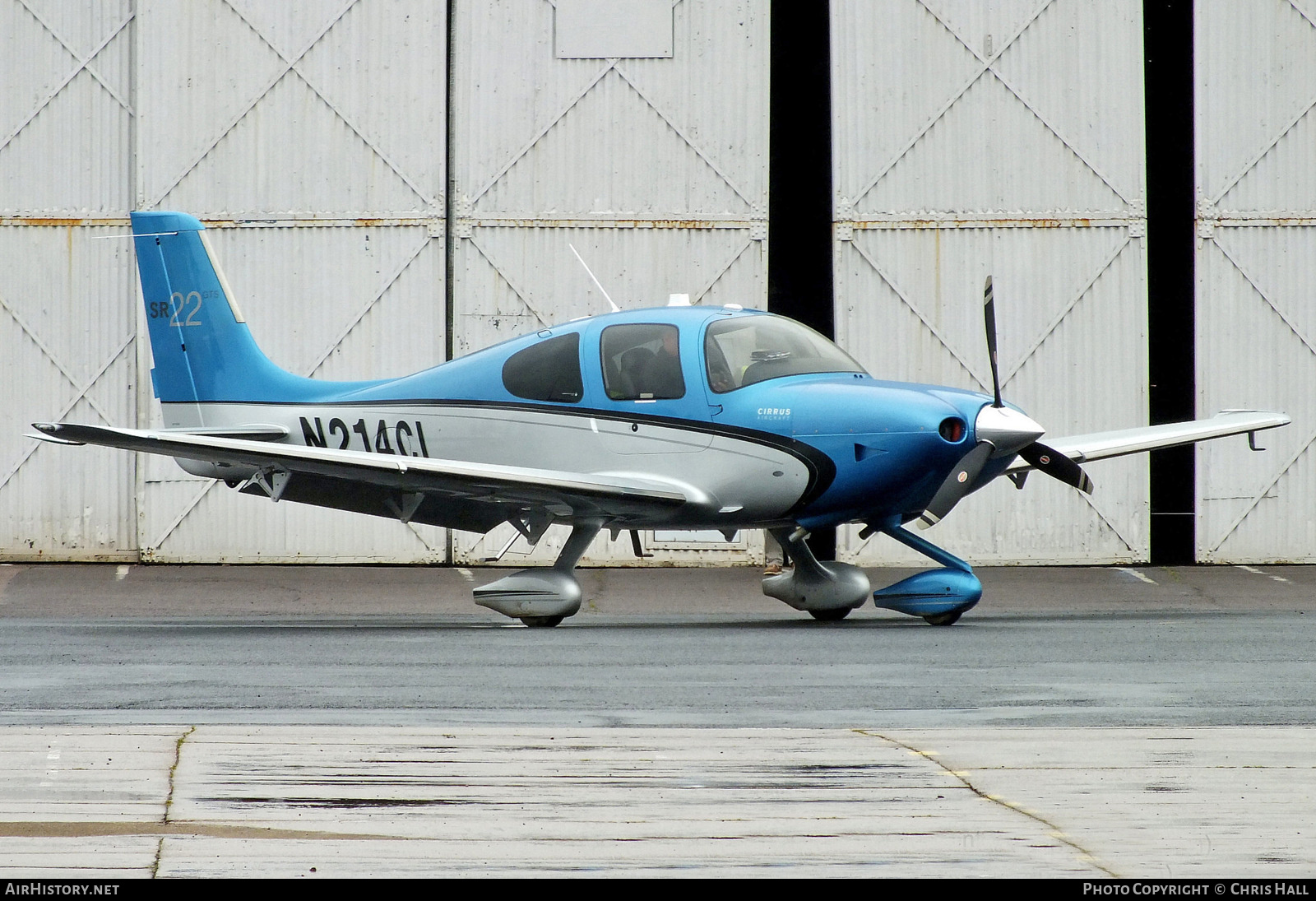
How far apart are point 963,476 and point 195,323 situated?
707 cm

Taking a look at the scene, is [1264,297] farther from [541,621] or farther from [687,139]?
[541,621]

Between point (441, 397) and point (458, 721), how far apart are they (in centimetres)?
640

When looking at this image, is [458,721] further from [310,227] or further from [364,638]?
[310,227]

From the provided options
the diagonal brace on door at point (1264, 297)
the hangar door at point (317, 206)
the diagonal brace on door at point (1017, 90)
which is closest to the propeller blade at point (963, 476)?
the hangar door at point (317, 206)

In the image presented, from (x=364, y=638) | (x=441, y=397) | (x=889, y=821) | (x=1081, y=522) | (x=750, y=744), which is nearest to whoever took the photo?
(x=889, y=821)

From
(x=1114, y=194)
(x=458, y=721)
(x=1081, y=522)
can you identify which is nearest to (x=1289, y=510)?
(x=1081, y=522)

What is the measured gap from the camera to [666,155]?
18391 millimetres

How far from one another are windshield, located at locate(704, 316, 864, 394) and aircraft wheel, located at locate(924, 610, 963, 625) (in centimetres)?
189

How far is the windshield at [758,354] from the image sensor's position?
36.1 feet

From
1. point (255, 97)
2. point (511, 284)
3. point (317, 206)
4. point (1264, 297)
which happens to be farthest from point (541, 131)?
point (1264, 297)

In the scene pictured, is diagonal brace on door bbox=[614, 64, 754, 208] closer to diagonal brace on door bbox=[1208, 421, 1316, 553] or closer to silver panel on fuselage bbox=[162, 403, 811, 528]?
diagonal brace on door bbox=[1208, 421, 1316, 553]

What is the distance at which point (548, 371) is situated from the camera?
38.2 feet

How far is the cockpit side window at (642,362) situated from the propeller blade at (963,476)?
81.9 inches

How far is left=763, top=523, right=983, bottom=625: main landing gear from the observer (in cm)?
1088
